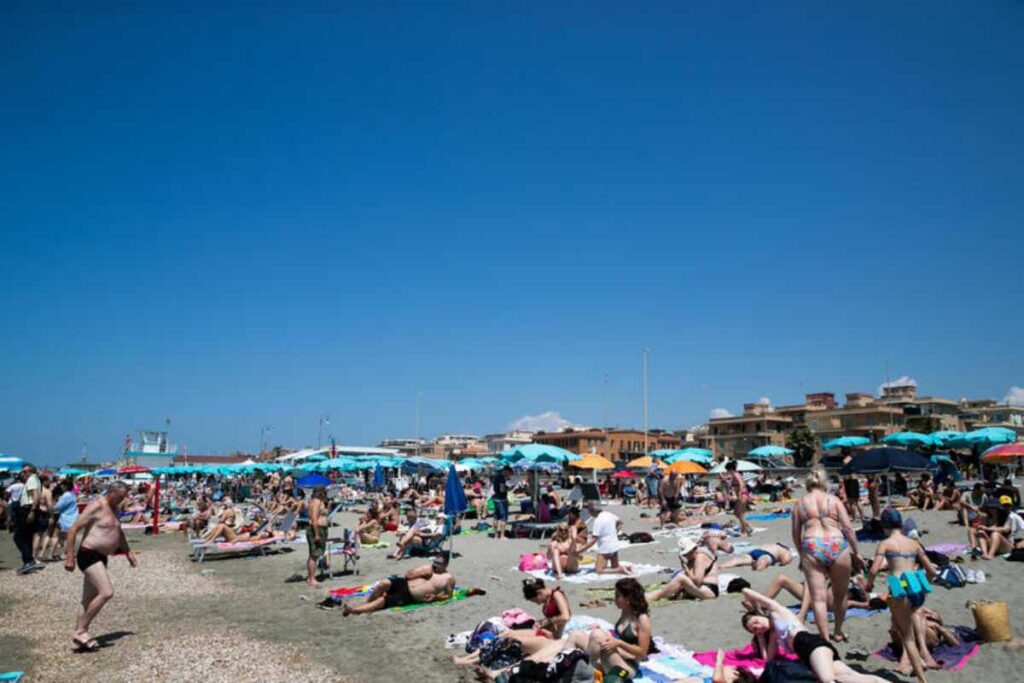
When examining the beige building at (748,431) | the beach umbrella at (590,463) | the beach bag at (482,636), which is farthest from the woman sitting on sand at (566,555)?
the beige building at (748,431)

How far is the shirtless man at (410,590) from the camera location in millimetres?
8656

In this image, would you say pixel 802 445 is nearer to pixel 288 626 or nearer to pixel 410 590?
pixel 410 590

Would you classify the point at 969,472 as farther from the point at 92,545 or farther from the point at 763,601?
the point at 92,545

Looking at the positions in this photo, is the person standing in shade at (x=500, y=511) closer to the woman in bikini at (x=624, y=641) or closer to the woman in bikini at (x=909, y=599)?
the woman in bikini at (x=624, y=641)

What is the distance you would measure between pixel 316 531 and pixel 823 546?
307 inches

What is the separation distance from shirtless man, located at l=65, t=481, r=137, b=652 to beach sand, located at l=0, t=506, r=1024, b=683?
292mm

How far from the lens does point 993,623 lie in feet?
19.7

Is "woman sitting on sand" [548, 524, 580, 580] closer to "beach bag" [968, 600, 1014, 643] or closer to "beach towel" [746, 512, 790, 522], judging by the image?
"beach bag" [968, 600, 1014, 643]

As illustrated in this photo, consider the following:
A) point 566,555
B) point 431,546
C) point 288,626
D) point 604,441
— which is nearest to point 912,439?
point 566,555

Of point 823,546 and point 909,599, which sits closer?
point 909,599

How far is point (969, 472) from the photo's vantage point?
2978 centimetres

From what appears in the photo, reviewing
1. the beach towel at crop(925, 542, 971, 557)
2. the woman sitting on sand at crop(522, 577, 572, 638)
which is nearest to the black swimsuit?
the woman sitting on sand at crop(522, 577, 572, 638)

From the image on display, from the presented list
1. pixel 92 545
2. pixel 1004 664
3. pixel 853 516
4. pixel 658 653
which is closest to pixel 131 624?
pixel 92 545

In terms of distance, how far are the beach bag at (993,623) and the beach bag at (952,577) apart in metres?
Result: 2.35
